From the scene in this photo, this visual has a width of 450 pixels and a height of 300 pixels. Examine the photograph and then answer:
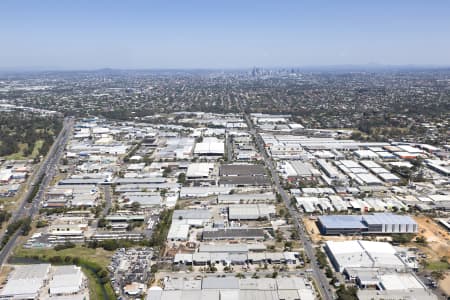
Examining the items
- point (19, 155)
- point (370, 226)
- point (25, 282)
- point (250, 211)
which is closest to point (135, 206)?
point (250, 211)

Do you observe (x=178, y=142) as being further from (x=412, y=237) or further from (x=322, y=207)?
(x=412, y=237)

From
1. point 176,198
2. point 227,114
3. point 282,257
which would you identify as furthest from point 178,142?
point 282,257

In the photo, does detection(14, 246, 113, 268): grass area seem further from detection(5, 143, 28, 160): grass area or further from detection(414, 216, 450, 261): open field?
detection(5, 143, 28, 160): grass area

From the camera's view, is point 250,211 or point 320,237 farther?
point 250,211

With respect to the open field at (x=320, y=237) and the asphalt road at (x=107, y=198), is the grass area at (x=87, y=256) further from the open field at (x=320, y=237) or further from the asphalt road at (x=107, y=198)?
the open field at (x=320, y=237)

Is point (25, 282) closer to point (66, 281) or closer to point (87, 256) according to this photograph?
point (66, 281)

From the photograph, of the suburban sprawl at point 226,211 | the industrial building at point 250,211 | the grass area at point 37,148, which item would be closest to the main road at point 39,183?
the suburban sprawl at point 226,211
